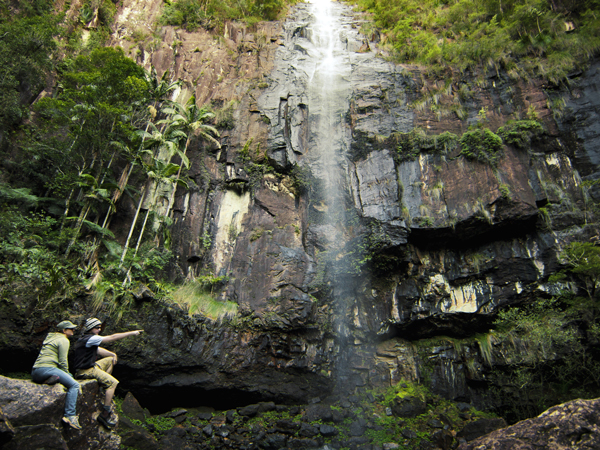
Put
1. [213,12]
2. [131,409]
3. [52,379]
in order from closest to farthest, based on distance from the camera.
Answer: [52,379] < [131,409] < [213,12]

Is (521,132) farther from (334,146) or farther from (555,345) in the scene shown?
(555,345)

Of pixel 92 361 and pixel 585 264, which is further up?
pixel 585 264

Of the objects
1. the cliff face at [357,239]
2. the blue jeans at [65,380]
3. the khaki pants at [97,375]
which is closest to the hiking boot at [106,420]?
the khaki pants at [97,375]

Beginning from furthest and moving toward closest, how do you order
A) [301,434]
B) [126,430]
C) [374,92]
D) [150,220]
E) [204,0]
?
[204,0] → [374,92] → [150,220] → [301,434] → [126,430]

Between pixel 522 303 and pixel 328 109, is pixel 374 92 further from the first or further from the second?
pixel 522 303

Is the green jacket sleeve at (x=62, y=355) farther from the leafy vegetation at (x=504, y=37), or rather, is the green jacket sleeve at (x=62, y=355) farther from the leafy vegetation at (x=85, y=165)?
the leafy vegetation at (x=504, y=37)

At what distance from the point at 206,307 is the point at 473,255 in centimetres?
1073

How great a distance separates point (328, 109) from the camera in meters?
18.8

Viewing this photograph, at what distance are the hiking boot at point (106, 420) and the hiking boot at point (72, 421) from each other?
67 centimetres

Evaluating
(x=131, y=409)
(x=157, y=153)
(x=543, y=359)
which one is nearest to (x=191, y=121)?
(x=157, y=153)

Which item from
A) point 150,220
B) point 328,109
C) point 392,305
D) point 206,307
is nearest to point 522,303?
point 392,305

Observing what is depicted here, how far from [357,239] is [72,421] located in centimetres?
1104

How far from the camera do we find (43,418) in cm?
506

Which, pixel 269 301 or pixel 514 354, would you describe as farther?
pixel 269 301
